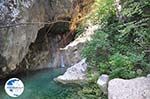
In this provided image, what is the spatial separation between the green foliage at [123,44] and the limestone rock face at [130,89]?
598 mm

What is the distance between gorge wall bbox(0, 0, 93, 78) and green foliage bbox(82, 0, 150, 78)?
1.19m

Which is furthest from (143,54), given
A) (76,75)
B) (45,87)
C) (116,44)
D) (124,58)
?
(45,87)

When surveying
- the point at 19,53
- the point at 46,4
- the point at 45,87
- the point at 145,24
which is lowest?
the point at 45,87

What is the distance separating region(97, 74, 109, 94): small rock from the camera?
22.7 ft

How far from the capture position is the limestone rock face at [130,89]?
5.71 metres

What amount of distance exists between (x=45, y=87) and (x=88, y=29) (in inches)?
109

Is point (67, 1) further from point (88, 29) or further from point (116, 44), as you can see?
point (116, 44)

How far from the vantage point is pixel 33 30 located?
10.4 metres

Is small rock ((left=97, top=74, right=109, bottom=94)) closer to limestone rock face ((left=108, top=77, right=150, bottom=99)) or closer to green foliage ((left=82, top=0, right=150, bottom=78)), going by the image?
green foliage ((left=82, top=0, right=150, bottom=78))

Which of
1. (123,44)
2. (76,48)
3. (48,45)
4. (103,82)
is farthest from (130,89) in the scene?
(48,45)

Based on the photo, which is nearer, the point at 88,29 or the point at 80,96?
the point at 80,96

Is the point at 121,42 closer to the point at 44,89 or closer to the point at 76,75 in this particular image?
the point at 76,75

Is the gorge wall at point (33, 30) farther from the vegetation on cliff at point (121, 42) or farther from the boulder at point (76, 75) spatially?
the boulder at point (76, 75)

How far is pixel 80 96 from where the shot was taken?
7125mm
